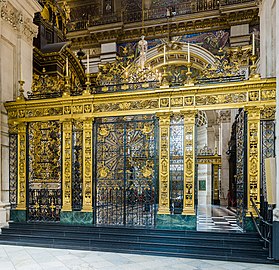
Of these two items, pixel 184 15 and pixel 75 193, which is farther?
pixel 184 15

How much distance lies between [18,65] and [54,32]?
5.05m

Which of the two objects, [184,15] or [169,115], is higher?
[184,15]

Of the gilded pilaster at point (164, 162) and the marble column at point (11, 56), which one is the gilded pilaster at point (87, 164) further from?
the marble column at point (11, 56)

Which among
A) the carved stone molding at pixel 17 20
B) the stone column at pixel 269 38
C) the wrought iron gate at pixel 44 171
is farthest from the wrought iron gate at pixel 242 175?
the carved stone molding at pixel 17 20

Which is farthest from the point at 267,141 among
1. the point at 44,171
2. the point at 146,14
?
the point at 146,14

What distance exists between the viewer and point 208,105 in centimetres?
686


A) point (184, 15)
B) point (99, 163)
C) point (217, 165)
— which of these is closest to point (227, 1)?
point (184, 15)

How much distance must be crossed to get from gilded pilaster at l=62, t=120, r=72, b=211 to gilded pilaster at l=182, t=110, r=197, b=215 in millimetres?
2634

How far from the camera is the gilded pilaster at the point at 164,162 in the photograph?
274 inches

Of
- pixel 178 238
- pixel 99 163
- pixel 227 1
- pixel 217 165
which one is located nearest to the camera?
pixel 178 238

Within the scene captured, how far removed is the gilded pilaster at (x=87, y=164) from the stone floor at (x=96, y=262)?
1.17 m

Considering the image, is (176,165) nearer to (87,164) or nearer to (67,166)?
(87,164)

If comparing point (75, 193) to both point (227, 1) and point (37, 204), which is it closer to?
point (37, 204)

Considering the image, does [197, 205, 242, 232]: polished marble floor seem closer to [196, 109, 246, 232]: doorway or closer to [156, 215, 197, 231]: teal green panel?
[156, 215, 197, 231]: teal green panel
